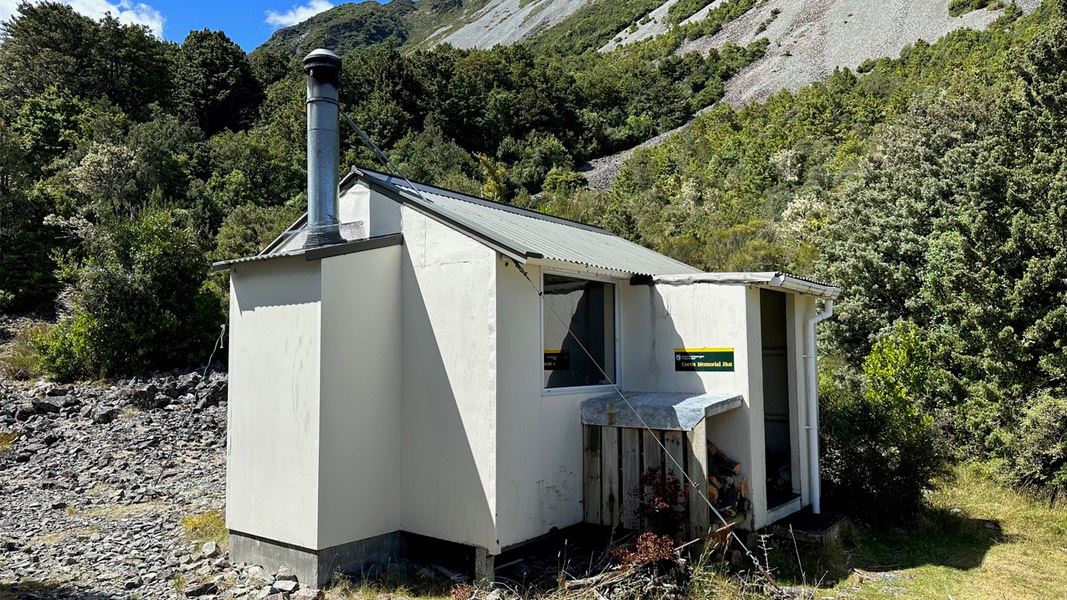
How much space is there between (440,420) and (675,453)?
2333 mm

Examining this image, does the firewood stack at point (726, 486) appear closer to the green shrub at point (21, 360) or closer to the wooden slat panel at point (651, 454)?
the wooden slat panel at point (651, 454)

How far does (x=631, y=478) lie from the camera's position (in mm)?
6949

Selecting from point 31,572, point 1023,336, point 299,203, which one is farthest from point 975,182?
point 299,203

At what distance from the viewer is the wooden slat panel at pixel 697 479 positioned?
257 inches

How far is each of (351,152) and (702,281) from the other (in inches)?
1198

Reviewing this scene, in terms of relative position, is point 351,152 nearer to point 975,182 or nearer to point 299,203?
point 299,203

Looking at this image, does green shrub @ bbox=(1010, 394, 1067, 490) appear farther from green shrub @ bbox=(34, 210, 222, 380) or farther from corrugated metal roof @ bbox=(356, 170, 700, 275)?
green shrub @ bbox=(34, 210, 222, 380)

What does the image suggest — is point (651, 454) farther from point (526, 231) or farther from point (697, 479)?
point (526, 231)

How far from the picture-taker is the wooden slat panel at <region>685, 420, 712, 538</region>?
6516 millimetres

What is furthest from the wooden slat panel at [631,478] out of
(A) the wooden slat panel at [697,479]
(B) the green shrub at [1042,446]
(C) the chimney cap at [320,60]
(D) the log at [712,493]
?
(B) the green shrub at [1042,446]

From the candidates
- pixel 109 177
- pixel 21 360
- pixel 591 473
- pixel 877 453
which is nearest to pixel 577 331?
pixel 591 473

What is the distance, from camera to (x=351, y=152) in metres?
34.8

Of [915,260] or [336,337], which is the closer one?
[336,337]

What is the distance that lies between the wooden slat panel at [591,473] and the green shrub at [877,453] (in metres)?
3.94
